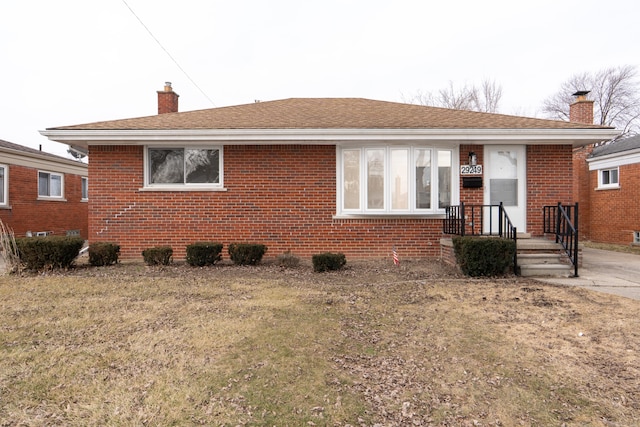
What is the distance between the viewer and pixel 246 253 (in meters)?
7.47

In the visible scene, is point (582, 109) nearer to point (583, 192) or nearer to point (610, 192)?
point (610, 192)

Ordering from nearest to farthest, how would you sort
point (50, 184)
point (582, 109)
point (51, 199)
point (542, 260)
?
1. point (542, 260)
2. point (582, 109)
3. point (51, 199)
4. point (50, 184)

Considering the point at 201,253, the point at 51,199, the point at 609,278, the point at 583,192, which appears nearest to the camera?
the point at 609,278

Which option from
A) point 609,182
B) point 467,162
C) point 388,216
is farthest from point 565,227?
point 609,182

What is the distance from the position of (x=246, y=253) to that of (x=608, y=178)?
1437cm

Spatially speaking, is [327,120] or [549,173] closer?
[549,173]

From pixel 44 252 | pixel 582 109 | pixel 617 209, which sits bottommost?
pixel 44 252

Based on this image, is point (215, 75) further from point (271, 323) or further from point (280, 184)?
point (271, 323)

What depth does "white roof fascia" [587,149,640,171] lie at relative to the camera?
40.1ft

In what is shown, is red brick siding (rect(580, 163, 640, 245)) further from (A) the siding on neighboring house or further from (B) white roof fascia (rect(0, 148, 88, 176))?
(B) white roof fascia (rect(0, 148, 88, 176))

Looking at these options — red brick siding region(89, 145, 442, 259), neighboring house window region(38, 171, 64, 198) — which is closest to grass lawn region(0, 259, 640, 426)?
red brick siding region(89, 145, 442, 259)

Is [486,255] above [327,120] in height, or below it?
below

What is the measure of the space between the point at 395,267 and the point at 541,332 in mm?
3706

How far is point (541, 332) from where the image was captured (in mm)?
3791
